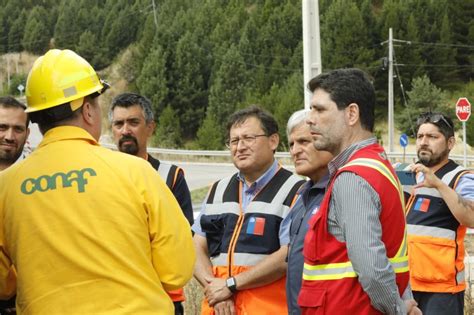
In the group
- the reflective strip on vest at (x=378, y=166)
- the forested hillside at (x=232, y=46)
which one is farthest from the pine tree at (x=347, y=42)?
the reflective strip on vest at (x=378, y=166)

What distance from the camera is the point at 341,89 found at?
317 cm

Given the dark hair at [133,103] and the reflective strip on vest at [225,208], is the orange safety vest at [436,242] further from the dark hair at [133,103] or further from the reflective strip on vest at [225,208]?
the dark hair at [133,103]

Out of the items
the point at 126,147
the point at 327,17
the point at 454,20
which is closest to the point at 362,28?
the point at 327,17

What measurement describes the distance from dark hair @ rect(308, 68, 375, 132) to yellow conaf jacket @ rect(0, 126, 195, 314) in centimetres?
96

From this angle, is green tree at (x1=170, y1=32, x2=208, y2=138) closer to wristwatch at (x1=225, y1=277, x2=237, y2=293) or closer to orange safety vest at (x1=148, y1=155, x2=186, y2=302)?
orange safety vest at (x1=148, y1=155, x2=186, y2=302)

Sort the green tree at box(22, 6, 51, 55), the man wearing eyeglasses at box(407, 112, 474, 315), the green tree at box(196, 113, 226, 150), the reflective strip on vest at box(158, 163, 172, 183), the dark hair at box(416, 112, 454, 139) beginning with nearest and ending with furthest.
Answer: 1. the reflective strip on vest at box(158, 163, 172, 183)
2. the man wearing eyeglasses at box(407, 112, 474, 315)
3. the dark hair at box(416, 112, 454, 139)
4. the green tree at box(196, 113, 226, 150)
5. the green tree at box(22, 6, 51, 55)

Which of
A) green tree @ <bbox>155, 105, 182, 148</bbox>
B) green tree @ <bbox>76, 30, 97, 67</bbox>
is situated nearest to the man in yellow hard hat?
green tree @ <bbox>155, 105, 182, 148</bbox>

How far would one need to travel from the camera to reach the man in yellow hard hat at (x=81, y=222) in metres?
2.56

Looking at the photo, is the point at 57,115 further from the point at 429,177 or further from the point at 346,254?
the point at 429,177

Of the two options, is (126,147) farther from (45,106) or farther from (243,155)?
(45,106)

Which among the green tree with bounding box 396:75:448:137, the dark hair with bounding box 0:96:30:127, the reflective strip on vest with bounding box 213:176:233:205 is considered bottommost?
the green tree with bounding box 396:75:448:137

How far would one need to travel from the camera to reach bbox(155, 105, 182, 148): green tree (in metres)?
50.2

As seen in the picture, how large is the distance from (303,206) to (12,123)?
2.00 m

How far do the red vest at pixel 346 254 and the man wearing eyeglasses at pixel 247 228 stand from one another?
3.50ft
